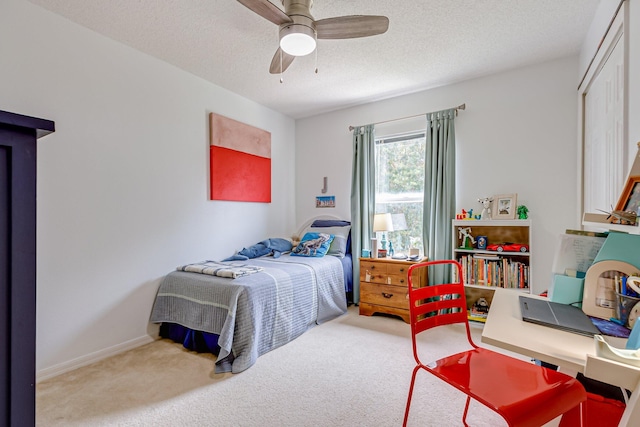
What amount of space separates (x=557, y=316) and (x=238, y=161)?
10.7 feet

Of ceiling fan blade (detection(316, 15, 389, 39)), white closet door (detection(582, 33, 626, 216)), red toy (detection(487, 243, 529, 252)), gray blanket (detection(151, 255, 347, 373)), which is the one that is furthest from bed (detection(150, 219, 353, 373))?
white closet door (detection(582, 33, 626, 216))

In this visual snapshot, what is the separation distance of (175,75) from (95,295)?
2128 millimetres

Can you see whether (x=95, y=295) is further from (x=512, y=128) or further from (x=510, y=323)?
(x=512, y=128)

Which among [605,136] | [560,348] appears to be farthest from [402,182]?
[560,348]

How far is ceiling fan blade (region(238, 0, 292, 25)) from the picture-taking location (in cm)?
166

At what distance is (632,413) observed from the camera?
1.96 ft

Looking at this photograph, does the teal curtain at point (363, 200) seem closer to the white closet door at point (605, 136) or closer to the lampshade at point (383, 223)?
the lampshade at point (383, 223)

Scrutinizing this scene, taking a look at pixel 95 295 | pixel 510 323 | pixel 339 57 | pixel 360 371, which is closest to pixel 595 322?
pixel 510 323

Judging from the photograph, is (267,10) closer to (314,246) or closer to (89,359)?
(314,246)

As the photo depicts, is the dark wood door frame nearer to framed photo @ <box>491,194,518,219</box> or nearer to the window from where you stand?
the window

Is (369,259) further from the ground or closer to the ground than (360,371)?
further from the ground

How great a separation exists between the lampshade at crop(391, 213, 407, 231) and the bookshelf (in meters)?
0.54

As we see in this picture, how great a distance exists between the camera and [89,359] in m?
2.41

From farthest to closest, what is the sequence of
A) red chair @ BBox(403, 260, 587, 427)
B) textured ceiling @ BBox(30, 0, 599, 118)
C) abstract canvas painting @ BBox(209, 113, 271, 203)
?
abstract canvas painting @ BBox(209, 113, 271, 203) → textured ceiling @ BBox(30, 0, 599, 118) → red chair @ BBox(403, 260, 587, 427)
